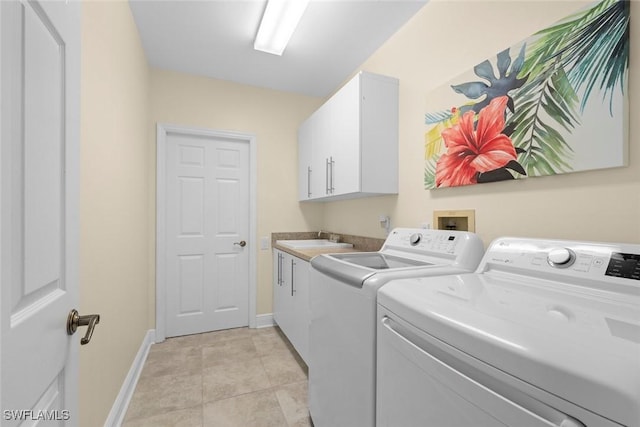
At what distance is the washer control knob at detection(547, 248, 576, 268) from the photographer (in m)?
0.90

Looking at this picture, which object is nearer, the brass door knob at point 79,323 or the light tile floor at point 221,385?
the brass door knob at point 79,323

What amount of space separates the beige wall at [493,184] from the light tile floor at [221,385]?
1.38 metres

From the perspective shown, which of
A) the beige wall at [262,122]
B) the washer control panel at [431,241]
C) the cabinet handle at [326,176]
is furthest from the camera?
the beige wall at [262,122]

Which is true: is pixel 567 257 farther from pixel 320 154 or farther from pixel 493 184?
pixel 320 154

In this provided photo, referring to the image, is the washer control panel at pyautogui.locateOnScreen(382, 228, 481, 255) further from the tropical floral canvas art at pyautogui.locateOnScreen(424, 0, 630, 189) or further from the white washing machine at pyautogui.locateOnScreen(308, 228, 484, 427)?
the tropical floral canvas art at pyautogui.locateOnScreen(424, 0, 630, 189)

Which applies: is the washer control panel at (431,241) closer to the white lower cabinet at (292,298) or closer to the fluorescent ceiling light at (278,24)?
the white lower cabinet at (292,298)

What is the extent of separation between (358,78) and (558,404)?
6.52 ft

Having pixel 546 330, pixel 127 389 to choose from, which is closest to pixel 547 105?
pixel 546 330

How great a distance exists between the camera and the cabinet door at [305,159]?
2818mm

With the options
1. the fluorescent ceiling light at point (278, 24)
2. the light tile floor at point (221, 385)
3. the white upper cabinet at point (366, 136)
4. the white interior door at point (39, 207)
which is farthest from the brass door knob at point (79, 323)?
the fluorescent ceiling light at point (278, 24)

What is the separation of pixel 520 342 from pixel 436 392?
28cm

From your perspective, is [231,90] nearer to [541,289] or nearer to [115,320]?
[115,320]

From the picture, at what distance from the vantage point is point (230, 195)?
3000 millimetres

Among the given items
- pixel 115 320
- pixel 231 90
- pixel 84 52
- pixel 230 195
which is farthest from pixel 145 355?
pixel 231 90
